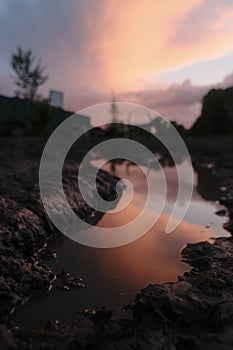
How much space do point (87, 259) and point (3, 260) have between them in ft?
3.10

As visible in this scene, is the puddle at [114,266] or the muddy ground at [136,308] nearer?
the muddy ground at [136,308]

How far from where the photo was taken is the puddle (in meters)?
2.00

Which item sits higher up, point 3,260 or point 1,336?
point 3,260

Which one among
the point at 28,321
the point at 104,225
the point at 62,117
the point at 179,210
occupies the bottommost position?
the point at 28,321

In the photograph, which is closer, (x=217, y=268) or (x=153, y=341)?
(x=153, y=341)

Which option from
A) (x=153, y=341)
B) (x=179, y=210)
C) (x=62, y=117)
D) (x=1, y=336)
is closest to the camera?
(x=1, y=336)

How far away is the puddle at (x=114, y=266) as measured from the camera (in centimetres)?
200

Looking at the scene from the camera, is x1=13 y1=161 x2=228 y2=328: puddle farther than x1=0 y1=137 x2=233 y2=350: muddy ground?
Yes

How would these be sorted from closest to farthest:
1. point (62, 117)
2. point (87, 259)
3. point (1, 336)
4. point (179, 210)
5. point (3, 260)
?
point (1, 336) → point (3, 260) → point (87, 259) → point (179, 210) → point (62, 117)

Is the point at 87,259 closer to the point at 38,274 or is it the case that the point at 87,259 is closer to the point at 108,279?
the point at 108,279

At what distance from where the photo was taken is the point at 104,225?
13.3ft

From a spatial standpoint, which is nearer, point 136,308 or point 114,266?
point 136,308

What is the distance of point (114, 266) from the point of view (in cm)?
274

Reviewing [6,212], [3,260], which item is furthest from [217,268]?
[6,212]
